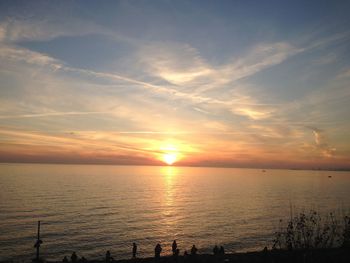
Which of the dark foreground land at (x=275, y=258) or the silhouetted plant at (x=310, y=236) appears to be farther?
the silhouetted plant at (x=310, y=236)

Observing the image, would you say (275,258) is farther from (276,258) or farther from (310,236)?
(310,236)

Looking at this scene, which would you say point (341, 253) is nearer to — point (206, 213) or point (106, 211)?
point (206, 213)

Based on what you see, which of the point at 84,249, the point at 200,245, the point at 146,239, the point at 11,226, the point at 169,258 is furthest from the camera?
the point at 11,226

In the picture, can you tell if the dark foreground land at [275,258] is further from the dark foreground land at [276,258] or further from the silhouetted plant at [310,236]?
the silhouetted plant at [310,236]

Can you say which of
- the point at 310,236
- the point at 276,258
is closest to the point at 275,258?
the point at 276,258

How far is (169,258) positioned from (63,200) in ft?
260

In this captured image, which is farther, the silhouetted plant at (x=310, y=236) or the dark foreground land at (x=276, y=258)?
the silhouetted plant at (x=310, y=236)

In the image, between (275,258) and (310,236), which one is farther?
(310,236)

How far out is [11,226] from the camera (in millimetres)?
64438

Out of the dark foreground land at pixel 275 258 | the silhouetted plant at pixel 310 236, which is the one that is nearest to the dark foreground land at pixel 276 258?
the dark foreground land at pixel 275 258

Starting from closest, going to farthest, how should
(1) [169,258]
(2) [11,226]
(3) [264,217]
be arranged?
(1) [169,258] → (2) [11,226] → (3) [264,217]

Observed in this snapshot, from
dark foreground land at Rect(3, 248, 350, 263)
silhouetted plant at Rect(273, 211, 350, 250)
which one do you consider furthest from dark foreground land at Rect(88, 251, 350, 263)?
silhouetted plant at Rect(273, 211, 350, 250)

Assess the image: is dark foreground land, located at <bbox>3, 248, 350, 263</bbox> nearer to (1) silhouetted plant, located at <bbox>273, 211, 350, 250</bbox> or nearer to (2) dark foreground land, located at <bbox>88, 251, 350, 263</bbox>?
(2) dark foreground land, located at <bbox>88, 251, 350, 263</bbox>

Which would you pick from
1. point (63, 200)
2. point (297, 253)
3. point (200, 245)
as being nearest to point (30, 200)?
point (63, 200)
